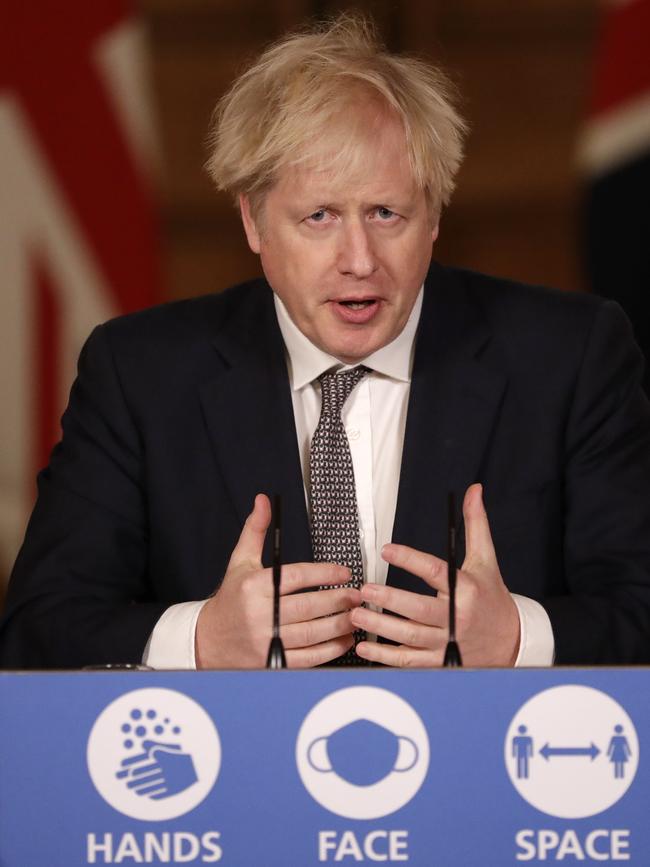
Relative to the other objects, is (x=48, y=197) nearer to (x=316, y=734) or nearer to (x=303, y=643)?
(x=303, y=643)

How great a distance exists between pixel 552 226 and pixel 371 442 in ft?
5.56

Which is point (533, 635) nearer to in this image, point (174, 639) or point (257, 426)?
point (174, 639)

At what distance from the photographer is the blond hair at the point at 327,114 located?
1.58 m

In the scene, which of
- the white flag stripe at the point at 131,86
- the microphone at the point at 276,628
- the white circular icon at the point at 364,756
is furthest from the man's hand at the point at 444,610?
the white flag stripe at the point at 131,86

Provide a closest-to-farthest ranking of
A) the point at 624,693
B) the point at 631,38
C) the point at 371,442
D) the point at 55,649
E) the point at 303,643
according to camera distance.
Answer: the point at 624,693 → the point at 303,643 → the point at 55,649 → the point at 371,442 → the point at 631,38

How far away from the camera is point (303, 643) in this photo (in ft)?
4.40

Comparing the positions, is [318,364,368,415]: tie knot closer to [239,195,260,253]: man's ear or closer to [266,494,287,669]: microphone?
[239,195,260,253]: man's ear

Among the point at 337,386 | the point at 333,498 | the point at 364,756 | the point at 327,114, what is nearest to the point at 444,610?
the point at 364,756

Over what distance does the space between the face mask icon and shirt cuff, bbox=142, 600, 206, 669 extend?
1.36 ft

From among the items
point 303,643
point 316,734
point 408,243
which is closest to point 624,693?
point 316,734

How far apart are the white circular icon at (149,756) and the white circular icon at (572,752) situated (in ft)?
0.81

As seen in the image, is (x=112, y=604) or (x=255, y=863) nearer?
(x=255, y=863)

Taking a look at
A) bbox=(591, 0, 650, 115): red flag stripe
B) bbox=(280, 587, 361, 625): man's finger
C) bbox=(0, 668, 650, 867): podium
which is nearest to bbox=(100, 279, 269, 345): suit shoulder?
bbox=(280, 587, 361, 625): man's finger

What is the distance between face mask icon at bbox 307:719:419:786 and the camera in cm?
102
